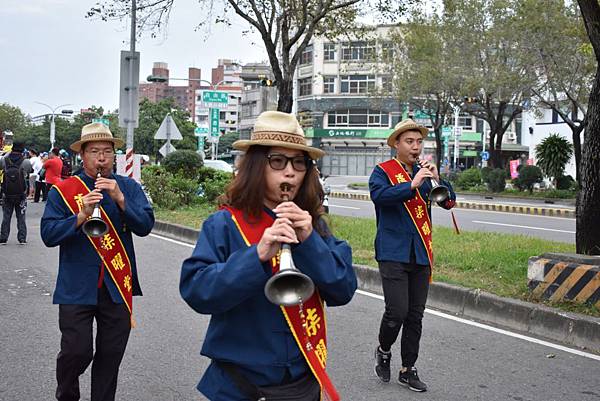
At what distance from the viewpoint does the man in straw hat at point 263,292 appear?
8.53ft

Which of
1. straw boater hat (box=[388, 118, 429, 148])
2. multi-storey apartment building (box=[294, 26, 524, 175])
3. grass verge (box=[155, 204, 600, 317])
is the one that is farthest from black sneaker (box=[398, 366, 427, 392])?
multi-storey apartment building (box=[294, 26, 524, 175])

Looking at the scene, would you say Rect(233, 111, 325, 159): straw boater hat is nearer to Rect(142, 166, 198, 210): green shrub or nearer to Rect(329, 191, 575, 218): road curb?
Rect(142, 166, 198, 210): green shrub

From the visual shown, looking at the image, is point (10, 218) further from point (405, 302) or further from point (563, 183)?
point (563, 183)

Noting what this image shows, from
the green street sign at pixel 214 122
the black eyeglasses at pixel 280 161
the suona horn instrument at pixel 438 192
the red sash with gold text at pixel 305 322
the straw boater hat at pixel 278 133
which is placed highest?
the green street sign at pixel 214 122

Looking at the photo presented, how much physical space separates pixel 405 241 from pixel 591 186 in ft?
11.5

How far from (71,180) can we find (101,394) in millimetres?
1221

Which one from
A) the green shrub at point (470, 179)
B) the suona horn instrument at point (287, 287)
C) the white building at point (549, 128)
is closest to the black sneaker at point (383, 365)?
the suona horn instrument at point (287, 287)

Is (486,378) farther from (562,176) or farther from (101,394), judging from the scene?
(562,176)

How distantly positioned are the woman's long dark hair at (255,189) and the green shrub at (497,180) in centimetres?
3211

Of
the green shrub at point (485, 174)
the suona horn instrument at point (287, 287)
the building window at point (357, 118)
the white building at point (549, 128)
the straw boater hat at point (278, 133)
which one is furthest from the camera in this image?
the building window at point (357, 118)

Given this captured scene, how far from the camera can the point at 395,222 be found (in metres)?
5.40

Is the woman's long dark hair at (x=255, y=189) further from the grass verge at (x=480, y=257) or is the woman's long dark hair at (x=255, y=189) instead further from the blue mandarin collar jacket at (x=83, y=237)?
the grass verge at (x=480, y=257)

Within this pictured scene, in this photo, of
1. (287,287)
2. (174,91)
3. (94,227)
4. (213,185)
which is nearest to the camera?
(287,287)

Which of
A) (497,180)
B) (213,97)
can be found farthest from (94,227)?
(213,97)
